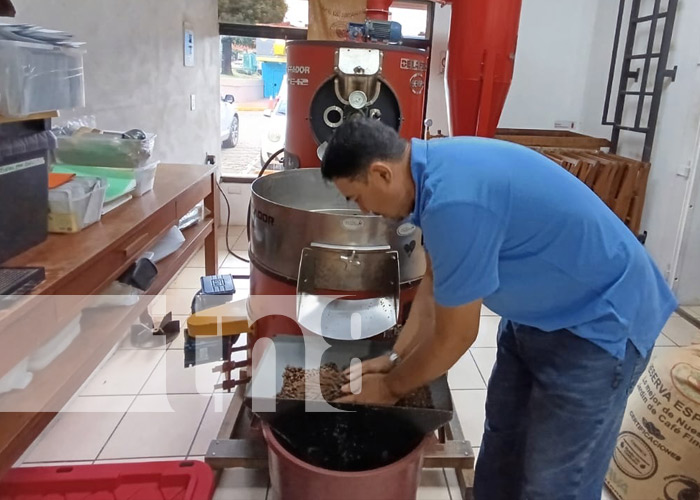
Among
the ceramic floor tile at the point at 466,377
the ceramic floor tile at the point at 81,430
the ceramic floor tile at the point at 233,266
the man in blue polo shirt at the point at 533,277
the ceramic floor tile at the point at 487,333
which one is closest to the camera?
the man in blue polo shirt at the point at 533,277

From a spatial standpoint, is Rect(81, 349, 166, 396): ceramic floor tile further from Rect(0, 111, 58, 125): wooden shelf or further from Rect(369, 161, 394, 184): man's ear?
Rect(369, 161, 394, 184): man's ear

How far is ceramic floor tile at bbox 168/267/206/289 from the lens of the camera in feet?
10.5

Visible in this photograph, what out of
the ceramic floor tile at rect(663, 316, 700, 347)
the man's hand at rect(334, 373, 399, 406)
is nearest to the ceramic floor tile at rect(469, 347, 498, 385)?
the ceramic floor tile at rect(663, 316, 700, 347)

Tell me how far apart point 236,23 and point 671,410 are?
11.8ft

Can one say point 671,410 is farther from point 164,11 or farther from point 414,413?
point 164,11

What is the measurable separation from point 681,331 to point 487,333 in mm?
1079

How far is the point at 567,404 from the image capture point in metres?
1.14

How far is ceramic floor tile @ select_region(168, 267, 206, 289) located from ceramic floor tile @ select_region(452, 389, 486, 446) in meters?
1.69

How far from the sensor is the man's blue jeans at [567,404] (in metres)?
1.12

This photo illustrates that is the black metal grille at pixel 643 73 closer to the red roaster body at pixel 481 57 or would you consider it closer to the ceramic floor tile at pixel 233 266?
the red roaster body at pixel 481 57

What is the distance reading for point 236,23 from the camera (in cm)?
390

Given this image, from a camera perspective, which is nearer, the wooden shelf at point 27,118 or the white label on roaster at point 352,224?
the wooden shelf at point 27,118

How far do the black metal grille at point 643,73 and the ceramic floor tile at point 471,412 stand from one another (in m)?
2.02

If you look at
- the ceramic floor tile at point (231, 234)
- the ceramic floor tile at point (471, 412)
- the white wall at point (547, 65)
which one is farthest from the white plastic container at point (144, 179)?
the white wall at point (547, 65)
